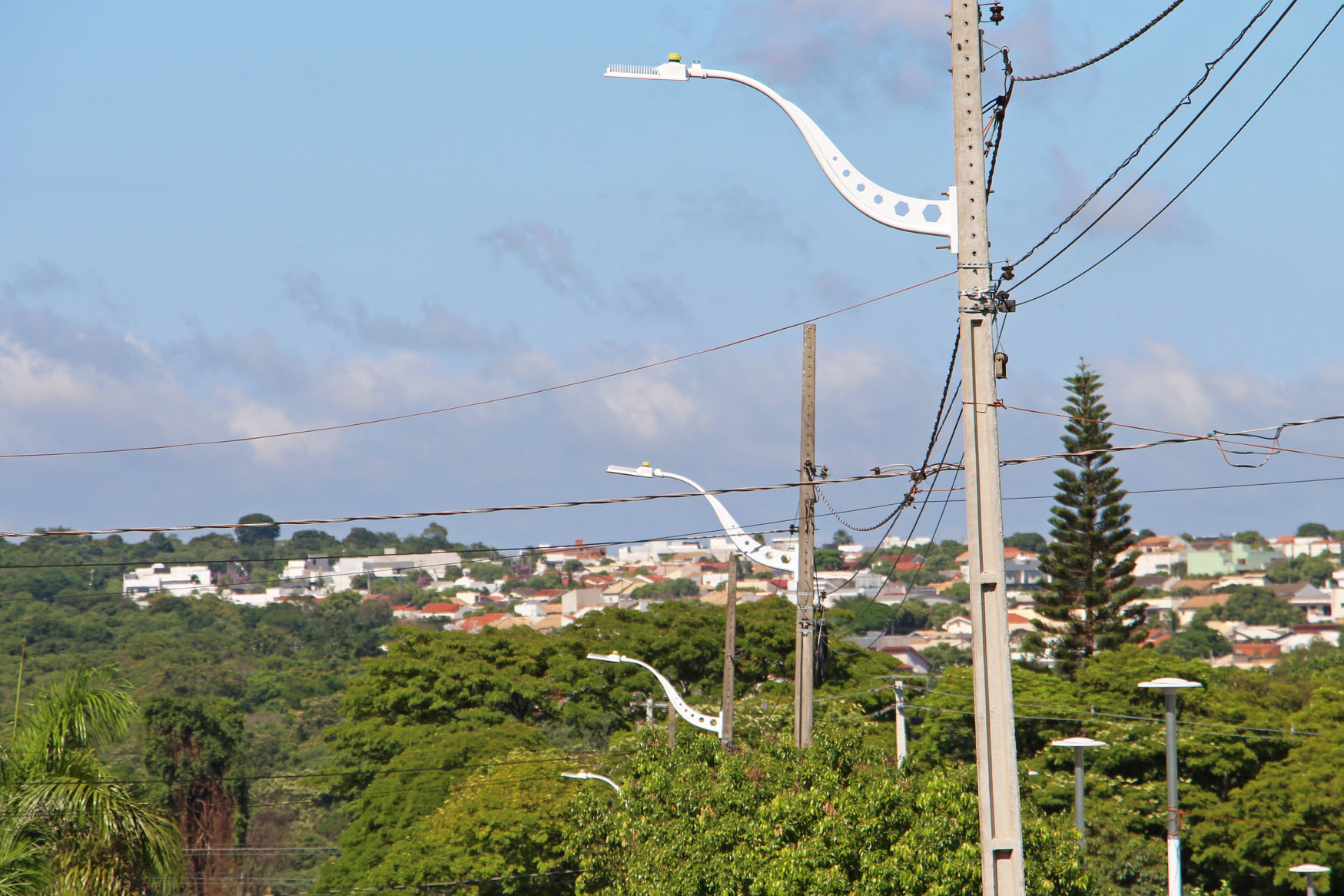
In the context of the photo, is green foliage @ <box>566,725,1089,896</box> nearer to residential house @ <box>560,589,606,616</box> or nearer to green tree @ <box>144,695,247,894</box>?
green tree @ <box>144,695,247,894</box>

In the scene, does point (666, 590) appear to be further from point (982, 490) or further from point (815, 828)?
point (982, 490)

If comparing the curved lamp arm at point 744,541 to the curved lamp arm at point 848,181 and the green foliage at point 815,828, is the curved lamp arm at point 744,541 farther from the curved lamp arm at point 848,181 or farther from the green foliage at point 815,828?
the curved lamp arm at point 848,181

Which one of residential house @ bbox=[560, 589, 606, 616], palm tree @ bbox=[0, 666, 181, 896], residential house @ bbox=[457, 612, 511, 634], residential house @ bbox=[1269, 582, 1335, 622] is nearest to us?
palm tree @ bbox=[0, 666, 181, 896]

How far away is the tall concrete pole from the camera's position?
316 inches

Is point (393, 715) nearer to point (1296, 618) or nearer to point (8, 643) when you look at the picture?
point (8, 643)

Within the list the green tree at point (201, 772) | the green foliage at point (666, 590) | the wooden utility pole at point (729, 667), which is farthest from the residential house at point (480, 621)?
the wooden utility pole at point (729, 667)

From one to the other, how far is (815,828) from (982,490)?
596 cm

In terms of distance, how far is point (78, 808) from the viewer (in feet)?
34.6

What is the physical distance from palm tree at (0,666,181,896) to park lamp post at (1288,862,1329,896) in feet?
67.2

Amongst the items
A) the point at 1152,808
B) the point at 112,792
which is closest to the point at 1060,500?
the point at 1152,808

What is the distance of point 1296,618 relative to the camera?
15400cm

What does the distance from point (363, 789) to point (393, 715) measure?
2.87m

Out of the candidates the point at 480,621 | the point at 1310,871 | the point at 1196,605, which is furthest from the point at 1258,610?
the point at 1310,871

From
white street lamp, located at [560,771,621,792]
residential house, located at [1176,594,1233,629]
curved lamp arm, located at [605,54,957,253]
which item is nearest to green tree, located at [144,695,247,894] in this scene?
white street lamp, located at [560,771,621,792]
